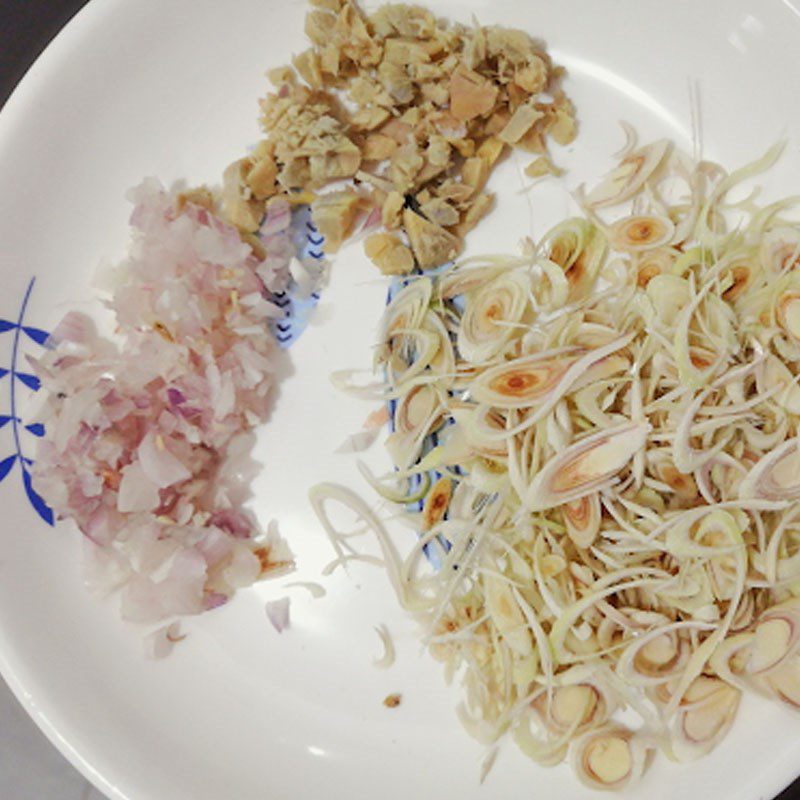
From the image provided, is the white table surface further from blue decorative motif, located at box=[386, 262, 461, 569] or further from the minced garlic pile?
the minced garlic pile

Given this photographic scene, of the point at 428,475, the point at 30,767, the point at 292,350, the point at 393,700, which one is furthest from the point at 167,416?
the point at 30,767

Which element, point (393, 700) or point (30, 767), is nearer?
point (393, 700)

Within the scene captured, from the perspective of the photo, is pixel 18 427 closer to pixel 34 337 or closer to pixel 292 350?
pixel 34 337

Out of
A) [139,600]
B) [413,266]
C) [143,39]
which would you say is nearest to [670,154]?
[413,266]

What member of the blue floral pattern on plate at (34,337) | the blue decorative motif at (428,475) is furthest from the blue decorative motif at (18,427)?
the blue decorative motif at (428,475)

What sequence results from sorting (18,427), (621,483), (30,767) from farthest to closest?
(30,767) < (18,427) < (621,483)

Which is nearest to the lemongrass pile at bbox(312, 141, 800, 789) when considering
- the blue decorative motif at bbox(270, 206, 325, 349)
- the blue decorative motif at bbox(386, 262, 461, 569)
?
the blue decorative motif at bbox(386, 262, 461, 569)
